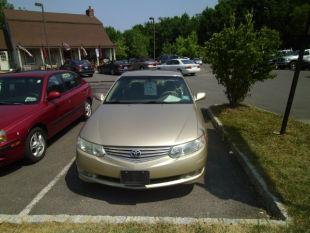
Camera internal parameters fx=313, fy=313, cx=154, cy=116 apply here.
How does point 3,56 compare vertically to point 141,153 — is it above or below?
below

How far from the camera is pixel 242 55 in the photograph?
855 centimetres

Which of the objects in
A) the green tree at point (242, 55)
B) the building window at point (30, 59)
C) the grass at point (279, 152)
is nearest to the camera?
the grass at point (279, 152)

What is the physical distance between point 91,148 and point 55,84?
3.39 meters

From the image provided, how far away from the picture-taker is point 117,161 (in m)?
3.94

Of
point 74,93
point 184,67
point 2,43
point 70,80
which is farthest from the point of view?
point 2,43

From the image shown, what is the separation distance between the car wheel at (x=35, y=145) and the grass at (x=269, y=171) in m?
1.91

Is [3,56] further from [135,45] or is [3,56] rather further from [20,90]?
[20,90]

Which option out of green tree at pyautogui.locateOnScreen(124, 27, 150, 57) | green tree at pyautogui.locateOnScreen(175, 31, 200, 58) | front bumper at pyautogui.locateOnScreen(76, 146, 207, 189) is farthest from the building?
front bumper at pyautogui.locateOnScreen(76, 146, 207, 189)

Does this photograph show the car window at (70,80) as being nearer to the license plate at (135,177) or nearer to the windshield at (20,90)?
the windshield at (20,90)

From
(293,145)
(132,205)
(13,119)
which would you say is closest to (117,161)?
(132,205)

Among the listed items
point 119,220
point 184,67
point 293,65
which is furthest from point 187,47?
point 119,220

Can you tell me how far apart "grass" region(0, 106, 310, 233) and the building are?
32855 millimetres

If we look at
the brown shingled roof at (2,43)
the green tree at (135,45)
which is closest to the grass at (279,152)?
the brown shingled roof at (2,43)

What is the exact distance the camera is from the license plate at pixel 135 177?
389cm
